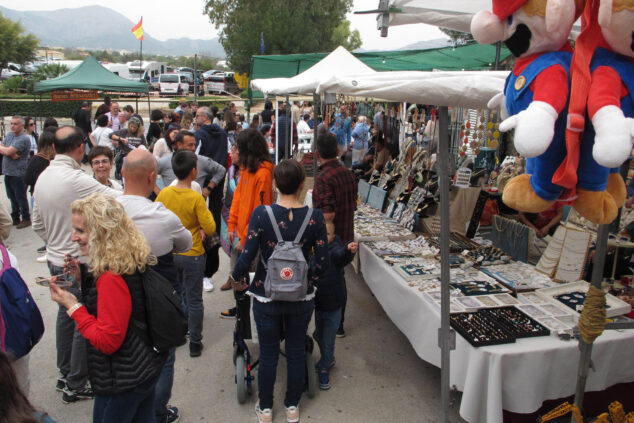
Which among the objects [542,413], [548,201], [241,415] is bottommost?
[241,415]

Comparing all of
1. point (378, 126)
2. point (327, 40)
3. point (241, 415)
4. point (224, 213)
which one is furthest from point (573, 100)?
point (327, 40)

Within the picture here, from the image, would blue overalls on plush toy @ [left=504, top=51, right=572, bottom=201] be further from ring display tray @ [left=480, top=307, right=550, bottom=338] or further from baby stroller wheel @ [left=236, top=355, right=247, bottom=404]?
baby stroller wheel @ [left=236, top=355, right=247, bottom=404]

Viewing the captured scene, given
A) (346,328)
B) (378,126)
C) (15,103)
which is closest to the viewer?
(346,328)

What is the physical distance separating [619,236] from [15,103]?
Answer: 27.4 metres

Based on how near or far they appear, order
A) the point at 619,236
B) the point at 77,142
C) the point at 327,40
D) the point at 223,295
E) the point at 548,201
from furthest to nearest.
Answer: the point at 327,40 < the point at 223,295 < the point at 619,236 < the point at 77,142 < the point at 548,201

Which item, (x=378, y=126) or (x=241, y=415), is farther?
(x=378, y=126)

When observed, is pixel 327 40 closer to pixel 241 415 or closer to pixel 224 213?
pixel 224 213

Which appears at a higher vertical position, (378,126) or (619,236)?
(378,126)

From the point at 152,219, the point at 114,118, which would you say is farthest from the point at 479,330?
the point at 114,118

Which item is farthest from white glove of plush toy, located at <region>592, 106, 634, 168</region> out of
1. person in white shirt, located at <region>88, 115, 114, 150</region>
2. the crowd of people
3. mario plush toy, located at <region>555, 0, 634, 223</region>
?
person in white shirt, located at <region>88, 115, 114, 150</region>

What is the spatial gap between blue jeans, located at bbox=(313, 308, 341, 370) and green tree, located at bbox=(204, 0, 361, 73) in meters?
30.1

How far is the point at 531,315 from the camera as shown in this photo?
3.06 meters

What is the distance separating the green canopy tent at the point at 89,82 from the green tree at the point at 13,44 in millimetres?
37276

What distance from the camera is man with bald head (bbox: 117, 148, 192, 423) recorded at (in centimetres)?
263
